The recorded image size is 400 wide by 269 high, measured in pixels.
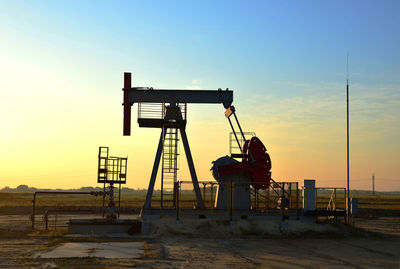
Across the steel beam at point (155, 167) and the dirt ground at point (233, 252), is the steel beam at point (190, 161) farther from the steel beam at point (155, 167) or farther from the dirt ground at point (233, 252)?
the dirt ground at point (233, 252)

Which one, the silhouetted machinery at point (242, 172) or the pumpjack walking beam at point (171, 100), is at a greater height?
the pumpjack walking beam at point (171, 100)

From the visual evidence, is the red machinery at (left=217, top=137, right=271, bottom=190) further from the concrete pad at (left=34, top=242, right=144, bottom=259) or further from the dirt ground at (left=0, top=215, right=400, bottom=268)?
the concrete pad at (left=34, top=242, right=144, bottom=259)

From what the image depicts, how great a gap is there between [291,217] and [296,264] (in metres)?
7.20

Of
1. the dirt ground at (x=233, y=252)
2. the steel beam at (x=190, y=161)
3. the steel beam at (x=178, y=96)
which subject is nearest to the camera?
the dirt ground at (x=233, y=252)

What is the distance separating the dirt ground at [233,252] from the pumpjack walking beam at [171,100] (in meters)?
3.47

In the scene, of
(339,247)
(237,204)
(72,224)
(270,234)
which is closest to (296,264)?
(339,247)

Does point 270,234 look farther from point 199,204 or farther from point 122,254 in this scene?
point 122,254

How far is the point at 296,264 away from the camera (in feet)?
35.0

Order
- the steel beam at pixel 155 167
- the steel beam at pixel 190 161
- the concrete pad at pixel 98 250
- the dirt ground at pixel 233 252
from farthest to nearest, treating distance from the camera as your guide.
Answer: the steel beam at pixel 190 161, the steel beam at pixel 155 167, the concrete pad at pixel 98 250, the dirt ground at pixel 233 252

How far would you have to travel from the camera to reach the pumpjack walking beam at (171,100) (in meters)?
18.8

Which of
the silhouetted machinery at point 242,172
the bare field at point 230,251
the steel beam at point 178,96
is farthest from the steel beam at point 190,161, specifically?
the bare field at point 230,251

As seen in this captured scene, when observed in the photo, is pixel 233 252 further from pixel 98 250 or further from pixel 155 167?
pixel 155 167

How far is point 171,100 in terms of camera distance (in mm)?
19312

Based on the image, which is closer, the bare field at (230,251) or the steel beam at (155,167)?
the bare field at (230,251)
